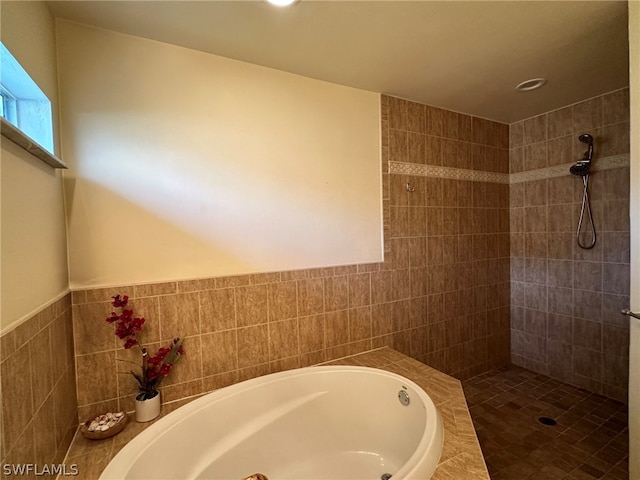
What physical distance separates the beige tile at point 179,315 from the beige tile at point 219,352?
0.10 metres

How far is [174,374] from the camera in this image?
5.21 feet

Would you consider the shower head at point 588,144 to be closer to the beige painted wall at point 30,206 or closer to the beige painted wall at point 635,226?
the beige painted wall at point 635,226

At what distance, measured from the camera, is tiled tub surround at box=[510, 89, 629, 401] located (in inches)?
89.8

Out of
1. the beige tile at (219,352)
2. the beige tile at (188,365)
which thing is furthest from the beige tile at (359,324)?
the beige tile at (188,365)

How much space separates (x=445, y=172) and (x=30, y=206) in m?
2.68

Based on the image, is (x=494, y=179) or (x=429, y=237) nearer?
(x=429, y=237)

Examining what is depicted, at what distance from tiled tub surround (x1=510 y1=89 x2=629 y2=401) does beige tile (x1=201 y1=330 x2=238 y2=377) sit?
2833mm

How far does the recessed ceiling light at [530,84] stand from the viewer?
206 centimetres

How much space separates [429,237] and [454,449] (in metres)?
1.62

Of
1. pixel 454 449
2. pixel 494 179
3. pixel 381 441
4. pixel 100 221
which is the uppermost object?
pixel 494 179

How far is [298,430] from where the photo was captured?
1.67 meters

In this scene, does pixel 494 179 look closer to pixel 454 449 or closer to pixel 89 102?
pixel 454 449

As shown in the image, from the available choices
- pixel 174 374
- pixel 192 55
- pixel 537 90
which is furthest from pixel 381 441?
pixel 537 90

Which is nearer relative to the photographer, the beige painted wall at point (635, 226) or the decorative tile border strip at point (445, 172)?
the beige painted wall at point (635, 226)
